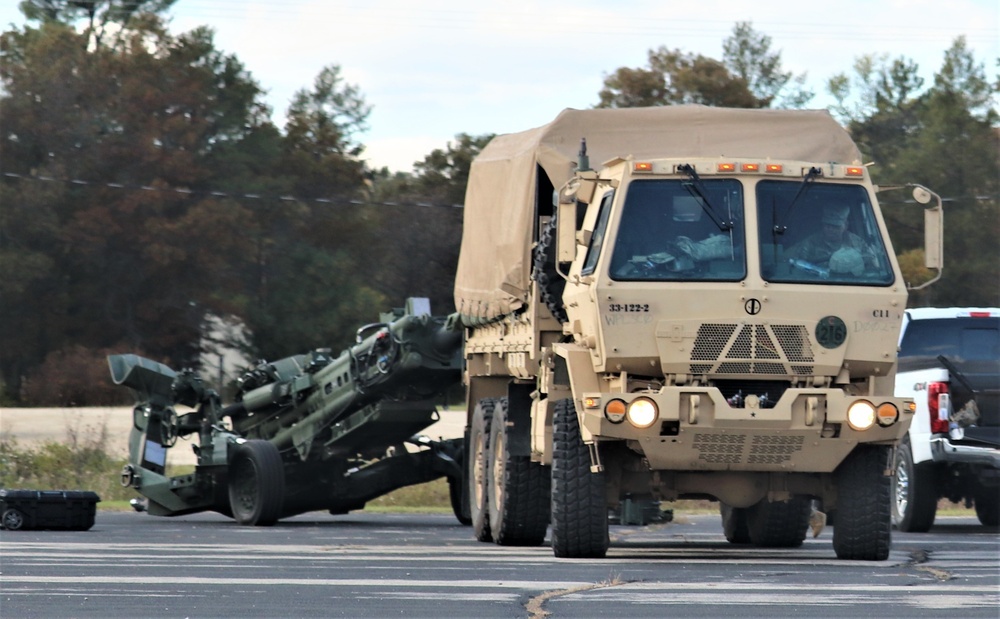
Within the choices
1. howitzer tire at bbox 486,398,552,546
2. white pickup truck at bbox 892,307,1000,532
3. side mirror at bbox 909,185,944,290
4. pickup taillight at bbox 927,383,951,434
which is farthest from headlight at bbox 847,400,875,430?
pickup taillight at bbox 927,383,951,434

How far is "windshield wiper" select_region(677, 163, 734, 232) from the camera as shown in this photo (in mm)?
13758

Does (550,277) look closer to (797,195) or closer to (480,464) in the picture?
(797,195)

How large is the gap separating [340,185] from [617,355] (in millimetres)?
48426

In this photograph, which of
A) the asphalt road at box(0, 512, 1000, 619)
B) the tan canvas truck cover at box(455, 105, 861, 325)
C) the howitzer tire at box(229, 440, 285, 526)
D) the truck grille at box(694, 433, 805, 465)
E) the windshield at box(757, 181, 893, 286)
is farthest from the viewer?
the howitzer tire at box(229, 440, 285, 526)

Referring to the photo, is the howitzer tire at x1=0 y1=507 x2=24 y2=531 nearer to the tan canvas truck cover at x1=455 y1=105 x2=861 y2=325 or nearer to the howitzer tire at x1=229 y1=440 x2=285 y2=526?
the howitzer tire at x1=229 y1=440 x2=285 y2=526

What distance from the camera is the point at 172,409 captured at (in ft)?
75.5

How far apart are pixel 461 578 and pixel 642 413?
2.02m

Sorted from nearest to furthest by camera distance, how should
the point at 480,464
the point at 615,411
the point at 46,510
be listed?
the point at 615,411
the point at 480,464
the point at 46,510

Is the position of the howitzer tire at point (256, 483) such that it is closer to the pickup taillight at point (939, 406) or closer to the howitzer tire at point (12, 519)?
the howitzer tire at point (12, 519)

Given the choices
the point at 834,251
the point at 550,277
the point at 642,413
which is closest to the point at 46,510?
the point at 550,277

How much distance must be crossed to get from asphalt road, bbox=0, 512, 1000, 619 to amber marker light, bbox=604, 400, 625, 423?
3.26 feet

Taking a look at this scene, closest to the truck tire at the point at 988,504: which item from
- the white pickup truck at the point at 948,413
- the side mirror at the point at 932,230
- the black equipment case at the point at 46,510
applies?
the white pickup truck at the point at 948,413

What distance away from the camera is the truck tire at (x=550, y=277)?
15.2m

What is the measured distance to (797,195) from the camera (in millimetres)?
13891
